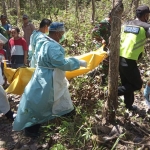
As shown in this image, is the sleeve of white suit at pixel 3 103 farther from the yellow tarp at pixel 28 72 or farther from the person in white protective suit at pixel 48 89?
the person in white protective suit at pixel 48 89

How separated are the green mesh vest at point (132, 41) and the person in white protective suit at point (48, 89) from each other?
745 mm

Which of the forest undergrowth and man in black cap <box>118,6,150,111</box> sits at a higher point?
man in black cap <box>118,6,150,111</box>

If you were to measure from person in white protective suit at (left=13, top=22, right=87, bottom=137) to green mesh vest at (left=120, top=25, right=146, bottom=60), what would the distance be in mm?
745

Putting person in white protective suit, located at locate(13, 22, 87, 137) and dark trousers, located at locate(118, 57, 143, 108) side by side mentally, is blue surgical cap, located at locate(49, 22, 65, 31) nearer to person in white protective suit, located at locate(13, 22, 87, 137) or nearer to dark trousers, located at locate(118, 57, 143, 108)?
person in white protective suit, located at locate(13, 22, 87, 137)

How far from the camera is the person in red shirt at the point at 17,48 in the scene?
635 centimetres

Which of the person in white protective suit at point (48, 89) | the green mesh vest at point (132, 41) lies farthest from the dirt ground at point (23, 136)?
the green mesh vest at point (132, 41)

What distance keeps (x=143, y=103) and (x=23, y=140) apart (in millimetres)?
2370

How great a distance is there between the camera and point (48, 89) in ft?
11.9

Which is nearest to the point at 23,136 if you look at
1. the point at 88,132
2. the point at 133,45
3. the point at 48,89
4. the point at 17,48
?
the point at 48,89

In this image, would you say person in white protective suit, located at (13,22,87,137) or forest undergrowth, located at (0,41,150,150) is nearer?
forest undergrowth, located at (0,41,150,150)

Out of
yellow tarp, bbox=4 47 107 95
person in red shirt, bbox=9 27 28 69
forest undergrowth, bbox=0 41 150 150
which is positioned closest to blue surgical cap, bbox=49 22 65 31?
yellow tarp, bbox=4 47 107 95

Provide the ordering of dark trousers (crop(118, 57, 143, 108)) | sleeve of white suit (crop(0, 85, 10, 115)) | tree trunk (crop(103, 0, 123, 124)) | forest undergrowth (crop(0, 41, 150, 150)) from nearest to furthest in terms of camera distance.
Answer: tree trunk (crop(103, 0, 123, 124)) < forest undergrowth (crop(0, 41, 150, 150)) < dark trousers (crop(118, 57, 143, 108)) < sleeve of white suit (crop(0, 85, 10, 115))

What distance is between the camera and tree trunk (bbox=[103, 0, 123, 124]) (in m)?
3.11

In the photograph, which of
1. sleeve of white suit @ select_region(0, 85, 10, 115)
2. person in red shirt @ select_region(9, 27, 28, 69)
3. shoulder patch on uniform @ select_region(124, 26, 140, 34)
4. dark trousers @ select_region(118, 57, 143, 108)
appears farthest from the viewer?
person in red shirt @ select_region(9, 27, 28, 69)
